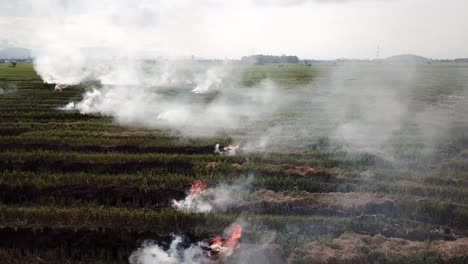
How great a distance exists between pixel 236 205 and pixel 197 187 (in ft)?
5.71

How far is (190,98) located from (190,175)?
78.4ft

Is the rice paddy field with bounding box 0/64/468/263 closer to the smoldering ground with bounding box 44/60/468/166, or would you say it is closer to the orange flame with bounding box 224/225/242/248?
the orange flame with bounding box 224/225/242/248

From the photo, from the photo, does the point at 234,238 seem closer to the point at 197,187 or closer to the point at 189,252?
Result: the point at 189,252

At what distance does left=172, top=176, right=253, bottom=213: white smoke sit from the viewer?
12852mm

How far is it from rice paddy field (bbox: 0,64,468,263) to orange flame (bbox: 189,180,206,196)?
288mm

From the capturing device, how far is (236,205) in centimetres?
1300

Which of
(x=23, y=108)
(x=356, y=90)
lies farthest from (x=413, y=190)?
(x=356, y=90)

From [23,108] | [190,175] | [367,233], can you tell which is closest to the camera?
[367,233]

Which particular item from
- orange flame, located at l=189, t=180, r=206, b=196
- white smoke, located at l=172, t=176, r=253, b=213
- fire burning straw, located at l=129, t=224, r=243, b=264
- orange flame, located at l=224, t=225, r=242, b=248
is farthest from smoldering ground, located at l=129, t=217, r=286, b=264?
orange flame, located at l=189, t=180, r=206, b=196

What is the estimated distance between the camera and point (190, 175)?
618 inches

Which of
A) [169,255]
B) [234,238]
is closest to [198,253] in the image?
[169,255]

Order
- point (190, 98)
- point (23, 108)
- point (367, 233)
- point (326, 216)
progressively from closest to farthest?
point (367, 233), point (326, 216), point (23, 108), point (190, 98)

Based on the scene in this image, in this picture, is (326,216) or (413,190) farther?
(413,190)

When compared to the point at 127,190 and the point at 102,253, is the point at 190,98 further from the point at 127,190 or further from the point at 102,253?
the point at 102,253
